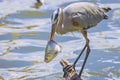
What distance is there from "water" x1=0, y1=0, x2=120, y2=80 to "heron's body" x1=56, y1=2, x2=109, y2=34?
1.32 metres

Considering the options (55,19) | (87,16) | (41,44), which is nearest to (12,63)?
(41,44)

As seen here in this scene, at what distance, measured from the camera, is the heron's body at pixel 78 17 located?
7859 mm

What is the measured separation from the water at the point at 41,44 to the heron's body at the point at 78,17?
1316 millimetres

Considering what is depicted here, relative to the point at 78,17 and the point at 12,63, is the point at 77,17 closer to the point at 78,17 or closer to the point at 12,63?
the point at 78,17

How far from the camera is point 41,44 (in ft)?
35.8

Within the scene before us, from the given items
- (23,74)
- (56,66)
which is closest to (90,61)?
(56,66)

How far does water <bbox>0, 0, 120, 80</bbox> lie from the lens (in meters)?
9.37

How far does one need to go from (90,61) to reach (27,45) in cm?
164

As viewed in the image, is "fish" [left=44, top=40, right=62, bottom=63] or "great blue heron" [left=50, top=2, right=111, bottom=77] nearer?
"fish" [left=44, top=40, right=62, bottom=63]

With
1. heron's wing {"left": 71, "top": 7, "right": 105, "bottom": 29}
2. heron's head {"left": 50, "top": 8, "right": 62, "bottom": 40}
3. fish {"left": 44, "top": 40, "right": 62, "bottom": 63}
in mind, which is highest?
heron's head {"left": 50, "top": 8, "right": 62, "bottom": 40}

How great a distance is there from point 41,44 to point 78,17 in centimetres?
318

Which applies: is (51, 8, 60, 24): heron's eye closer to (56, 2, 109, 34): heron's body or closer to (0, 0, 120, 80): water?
(56, 2, 109, 34): heron's body

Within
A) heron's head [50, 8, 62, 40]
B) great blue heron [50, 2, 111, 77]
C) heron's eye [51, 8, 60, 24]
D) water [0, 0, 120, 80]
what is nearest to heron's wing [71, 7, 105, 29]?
great blue heron [50, 2, 111, 77]

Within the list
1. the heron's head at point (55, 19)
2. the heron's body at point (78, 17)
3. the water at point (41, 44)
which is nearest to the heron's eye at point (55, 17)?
the heron's head at point (55, 19)
